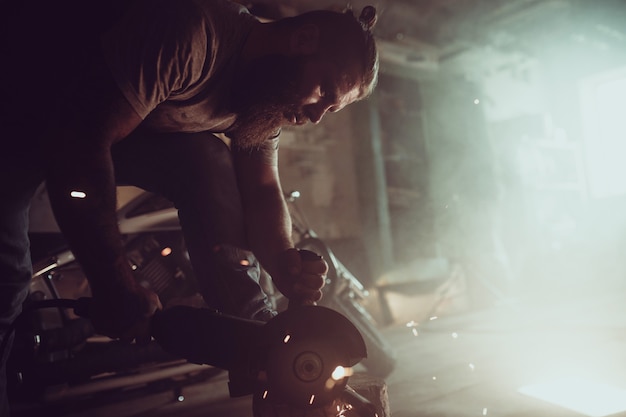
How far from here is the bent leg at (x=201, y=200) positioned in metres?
1.75

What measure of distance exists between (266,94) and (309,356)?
0.98 m

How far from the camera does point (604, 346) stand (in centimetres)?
329

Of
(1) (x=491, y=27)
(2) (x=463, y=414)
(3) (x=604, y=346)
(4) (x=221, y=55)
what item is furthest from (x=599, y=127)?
(4) (x=221, y=55)

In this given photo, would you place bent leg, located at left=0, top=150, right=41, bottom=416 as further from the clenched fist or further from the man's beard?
the clenched fist

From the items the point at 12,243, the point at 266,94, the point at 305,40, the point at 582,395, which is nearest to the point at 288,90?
the point at 266,94

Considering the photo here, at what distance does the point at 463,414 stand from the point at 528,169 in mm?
6646

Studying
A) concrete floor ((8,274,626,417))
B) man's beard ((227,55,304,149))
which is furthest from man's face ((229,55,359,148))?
concrete floor ((8,274,626,417))

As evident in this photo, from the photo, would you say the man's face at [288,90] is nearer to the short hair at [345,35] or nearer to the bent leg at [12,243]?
the short hair at [345,35]

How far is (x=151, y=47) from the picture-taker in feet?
4.59

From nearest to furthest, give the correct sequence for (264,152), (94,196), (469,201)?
(94,196) < (264,152) < (469,201)

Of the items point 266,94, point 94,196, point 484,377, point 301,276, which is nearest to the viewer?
point 94,196

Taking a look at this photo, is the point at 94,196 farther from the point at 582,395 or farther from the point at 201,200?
the point at 582,395

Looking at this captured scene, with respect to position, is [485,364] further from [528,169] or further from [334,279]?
[528,169]

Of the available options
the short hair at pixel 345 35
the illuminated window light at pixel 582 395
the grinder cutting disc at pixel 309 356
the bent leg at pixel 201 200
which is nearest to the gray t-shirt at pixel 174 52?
the bent leg at pixel 201 200
